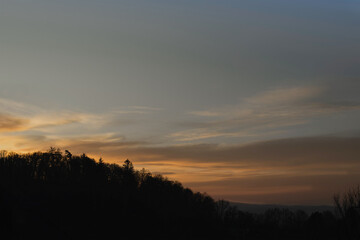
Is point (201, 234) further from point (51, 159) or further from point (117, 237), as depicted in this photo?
point (51, 159)

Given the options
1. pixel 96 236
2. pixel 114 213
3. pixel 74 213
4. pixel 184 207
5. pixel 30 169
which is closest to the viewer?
pixel 96 236

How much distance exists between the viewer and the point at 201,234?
12581 centimetres

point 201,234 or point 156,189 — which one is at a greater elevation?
point 156,189

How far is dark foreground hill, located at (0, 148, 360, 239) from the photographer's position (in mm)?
101250

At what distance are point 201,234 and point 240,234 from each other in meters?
11.4

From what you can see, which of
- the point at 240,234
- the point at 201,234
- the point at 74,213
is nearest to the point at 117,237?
the point at 74,213

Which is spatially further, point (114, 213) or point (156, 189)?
point (156, 189)

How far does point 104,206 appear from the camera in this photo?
122 m

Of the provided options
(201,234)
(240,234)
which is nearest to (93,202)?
(201,234)

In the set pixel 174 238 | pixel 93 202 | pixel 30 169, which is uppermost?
pixel 30 169

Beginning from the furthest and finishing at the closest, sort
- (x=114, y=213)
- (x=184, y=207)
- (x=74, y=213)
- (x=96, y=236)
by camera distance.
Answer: (x=184, y=207), (x=114, y=213), (x=74, y=213), (x=96, y=236)

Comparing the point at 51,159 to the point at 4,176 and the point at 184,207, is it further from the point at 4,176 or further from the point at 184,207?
the point at 184,207

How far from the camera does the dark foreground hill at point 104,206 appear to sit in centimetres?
10125

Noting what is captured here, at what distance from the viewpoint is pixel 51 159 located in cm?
13550
